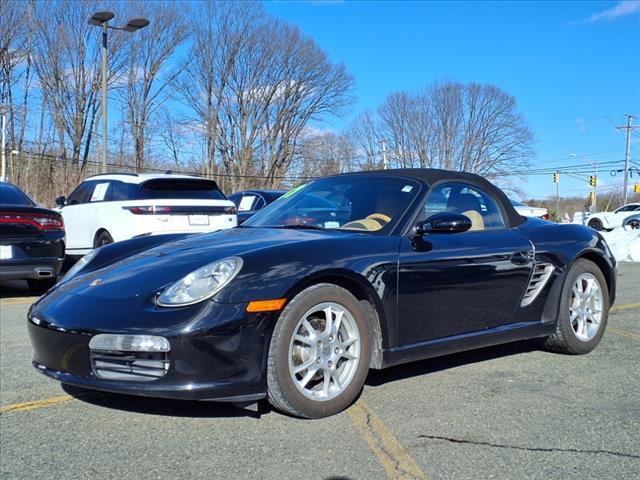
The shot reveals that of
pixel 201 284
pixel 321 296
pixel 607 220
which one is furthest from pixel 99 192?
pixel 607 220

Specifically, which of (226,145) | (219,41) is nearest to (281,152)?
(226,145)

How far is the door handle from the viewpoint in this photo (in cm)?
409

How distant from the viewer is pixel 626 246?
13969 mm

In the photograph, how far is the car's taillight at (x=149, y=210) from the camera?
895 centimetres

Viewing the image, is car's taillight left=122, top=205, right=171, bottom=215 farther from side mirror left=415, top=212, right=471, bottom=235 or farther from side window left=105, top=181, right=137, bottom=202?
side mirror left=415, top=212, right=471, bottom=235

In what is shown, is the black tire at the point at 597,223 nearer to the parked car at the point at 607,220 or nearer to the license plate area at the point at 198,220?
the parked car at the point at 607,220

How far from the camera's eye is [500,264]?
157 inches

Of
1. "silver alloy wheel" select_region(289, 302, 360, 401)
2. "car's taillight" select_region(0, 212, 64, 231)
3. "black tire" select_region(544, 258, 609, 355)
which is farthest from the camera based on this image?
"car's taillight" select_region(0, 212, 64, 231)

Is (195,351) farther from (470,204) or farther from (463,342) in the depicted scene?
(470,204)

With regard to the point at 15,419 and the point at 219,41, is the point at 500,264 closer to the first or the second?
the point at 15,419

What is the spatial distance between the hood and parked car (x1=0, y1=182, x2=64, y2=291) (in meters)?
3.88

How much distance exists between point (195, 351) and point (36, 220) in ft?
17.6

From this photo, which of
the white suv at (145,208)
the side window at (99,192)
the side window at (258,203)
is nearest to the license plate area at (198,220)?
the white suv at (145,208)

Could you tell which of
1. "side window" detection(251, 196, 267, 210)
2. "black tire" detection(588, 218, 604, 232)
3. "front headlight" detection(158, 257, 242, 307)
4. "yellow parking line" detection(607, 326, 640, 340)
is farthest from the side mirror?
"black tire" detection(588, 218, 604, 232)
